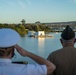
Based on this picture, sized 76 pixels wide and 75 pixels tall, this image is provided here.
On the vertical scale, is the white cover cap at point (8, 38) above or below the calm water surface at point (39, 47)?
above

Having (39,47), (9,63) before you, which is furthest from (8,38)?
(39,47)

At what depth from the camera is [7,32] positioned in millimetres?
1292

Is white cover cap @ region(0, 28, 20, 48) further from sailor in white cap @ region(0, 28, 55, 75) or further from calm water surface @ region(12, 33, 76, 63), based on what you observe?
calm water surface @ region(12, 33, 76, 63)

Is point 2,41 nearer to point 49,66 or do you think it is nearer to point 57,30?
point 49,66

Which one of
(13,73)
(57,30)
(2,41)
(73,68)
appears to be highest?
(2,41)

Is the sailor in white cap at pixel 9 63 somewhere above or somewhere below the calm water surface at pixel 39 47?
above

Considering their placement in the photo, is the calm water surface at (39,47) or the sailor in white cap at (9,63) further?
the calm water surface at (39,47)

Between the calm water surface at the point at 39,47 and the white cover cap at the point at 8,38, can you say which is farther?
the calm water surface at the point at 39,47

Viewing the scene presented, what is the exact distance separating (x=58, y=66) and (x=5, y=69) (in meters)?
0.71

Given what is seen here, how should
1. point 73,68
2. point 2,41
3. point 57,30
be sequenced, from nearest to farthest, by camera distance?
point 2,41
point 73,68
point 57,30

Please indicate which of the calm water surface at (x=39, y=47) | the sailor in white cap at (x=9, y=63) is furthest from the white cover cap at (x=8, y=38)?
Answer: the calm water surface at (x=39, y=47)

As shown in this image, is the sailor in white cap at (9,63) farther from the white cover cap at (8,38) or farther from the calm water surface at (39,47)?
the calm water surface at (39,47)

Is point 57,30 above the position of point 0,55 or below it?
below

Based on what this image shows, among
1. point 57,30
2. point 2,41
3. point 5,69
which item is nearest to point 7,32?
point 2,41
